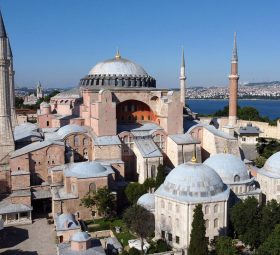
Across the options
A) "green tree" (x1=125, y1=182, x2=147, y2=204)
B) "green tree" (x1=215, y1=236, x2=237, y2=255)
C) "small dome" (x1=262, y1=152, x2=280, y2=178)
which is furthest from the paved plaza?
"small dome" (x1=262, y1=152, x2=280, y2=178)

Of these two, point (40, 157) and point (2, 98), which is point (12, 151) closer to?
point (40, 157)

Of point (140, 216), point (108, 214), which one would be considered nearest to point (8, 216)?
point (108, 214)

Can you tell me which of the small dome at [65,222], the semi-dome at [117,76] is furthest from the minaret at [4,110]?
the semi-dome at [117,76]

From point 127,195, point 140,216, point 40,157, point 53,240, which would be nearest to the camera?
point 140,216

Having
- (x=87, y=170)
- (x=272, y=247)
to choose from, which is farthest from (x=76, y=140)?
(x=272, y=247)

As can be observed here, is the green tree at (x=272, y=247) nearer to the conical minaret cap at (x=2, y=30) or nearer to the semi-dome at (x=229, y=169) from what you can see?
the semi-dome at (x=229, y=169)

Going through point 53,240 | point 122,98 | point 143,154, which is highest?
point 122,98
